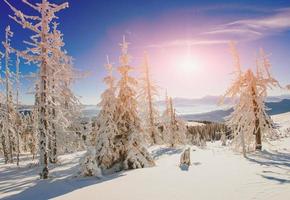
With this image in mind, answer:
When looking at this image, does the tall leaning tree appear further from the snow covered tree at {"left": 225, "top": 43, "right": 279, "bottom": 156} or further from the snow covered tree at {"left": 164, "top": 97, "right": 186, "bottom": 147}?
the snow covered tree at {"left": 164, "top": 97, "right": 186, "bottom": 147}

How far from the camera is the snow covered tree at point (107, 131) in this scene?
23.1 m

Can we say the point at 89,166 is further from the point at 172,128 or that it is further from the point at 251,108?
the point at 172,128

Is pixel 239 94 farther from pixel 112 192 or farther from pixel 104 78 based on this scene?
pixel 112 192

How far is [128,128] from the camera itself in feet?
80.1

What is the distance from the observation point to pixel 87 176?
61.9 feet

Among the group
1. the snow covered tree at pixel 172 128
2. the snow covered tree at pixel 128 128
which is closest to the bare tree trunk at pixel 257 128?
the snow covered tree at pixel 128 128

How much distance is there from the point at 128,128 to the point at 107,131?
1691 millimetres

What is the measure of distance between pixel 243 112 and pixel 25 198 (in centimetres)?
2376

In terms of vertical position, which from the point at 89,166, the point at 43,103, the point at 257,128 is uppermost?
the point at 43,103

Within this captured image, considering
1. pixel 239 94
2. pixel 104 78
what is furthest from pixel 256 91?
pixel 104 78

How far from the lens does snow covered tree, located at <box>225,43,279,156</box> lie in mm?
31281

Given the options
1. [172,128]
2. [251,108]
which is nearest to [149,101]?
[172,128]

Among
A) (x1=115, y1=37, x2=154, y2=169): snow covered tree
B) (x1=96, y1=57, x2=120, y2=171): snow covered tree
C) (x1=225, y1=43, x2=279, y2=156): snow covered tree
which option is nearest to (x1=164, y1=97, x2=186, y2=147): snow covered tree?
(x1=225, y1=43, x2=279, y2=156): snow covered tree

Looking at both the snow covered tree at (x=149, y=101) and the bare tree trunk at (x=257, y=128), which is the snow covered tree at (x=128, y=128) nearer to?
the bare tree trunk at (x=257, y=128)
